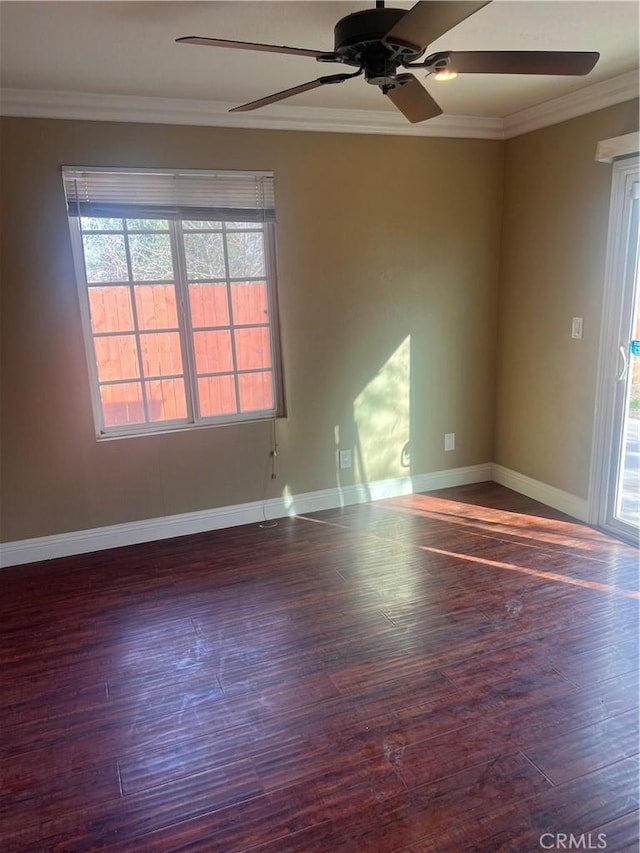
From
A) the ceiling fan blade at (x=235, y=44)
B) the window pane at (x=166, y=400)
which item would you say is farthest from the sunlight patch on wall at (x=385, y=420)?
the ceiling fan blade at (x=235, y=44)

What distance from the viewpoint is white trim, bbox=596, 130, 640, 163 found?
2.97 meters

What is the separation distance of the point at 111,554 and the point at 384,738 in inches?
83.3

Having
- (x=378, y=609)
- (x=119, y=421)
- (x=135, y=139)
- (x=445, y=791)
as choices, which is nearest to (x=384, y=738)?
(x=445, y=791)

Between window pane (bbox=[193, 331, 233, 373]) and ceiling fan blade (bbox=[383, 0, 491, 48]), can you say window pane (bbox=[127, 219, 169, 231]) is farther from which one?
ceiling fan blade (bbox=[383, 0, 491, 48])

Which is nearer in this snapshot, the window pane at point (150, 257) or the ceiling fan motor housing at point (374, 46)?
the ceiling fan motor housing at point (374, 46)

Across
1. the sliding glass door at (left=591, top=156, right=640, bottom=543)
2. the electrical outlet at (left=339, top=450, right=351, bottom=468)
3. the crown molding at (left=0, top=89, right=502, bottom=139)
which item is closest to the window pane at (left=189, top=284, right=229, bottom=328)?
the crown molding at (left=0, top=89, right=502, bottom=139)

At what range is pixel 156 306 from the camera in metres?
3.43

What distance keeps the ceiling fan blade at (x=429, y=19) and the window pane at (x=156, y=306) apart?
7.03ft

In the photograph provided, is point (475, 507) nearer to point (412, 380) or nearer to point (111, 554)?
point (412, 380)

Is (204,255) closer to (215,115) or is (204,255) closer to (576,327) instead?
(215,115)

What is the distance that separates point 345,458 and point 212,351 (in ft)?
3.90

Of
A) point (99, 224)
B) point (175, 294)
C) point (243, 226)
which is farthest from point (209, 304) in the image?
point (99, 224)

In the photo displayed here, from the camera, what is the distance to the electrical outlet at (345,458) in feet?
13.2

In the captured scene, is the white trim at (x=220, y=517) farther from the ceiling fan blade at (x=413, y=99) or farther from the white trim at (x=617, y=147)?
the ceiling fan blade at (x=413, y=99)
